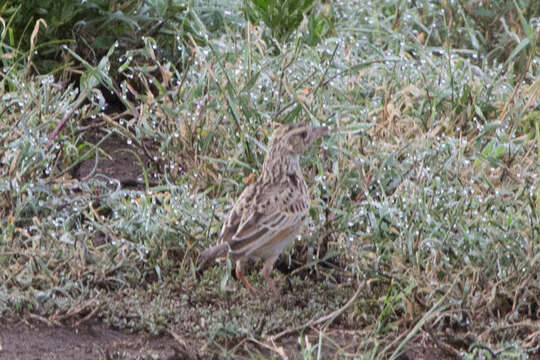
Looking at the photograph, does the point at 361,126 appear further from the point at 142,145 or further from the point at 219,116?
the point at 142,145

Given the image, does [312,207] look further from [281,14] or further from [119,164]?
[281,14]

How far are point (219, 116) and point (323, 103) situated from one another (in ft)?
2.29

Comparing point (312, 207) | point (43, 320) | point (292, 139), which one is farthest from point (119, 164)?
point (43, 320)

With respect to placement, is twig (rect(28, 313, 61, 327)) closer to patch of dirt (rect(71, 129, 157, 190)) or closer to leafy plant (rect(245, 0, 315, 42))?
patch of dirt (rect(71, 129, 157, 190))

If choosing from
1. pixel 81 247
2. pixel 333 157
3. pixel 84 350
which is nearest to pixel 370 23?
pixel 333 157

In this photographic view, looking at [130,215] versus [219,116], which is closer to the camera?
[130,215]

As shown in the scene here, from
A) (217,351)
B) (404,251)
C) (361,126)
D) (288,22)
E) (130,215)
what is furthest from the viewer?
(288,22)

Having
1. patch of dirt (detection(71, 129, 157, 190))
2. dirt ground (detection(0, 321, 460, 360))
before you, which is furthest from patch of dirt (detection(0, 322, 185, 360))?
patch of dirt (detection(71, 129, 157, 190))

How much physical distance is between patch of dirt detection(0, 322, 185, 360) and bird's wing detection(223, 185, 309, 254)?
1.98ft

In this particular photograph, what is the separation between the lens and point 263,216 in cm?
555

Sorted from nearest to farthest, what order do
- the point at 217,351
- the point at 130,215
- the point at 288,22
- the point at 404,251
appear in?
the point at 217,351 → the point at 404,251 → the point at 130,215 → the point at 288,22

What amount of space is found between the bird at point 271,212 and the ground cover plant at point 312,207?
0.19m

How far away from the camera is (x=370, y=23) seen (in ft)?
28.5

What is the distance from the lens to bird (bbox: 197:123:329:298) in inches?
216
